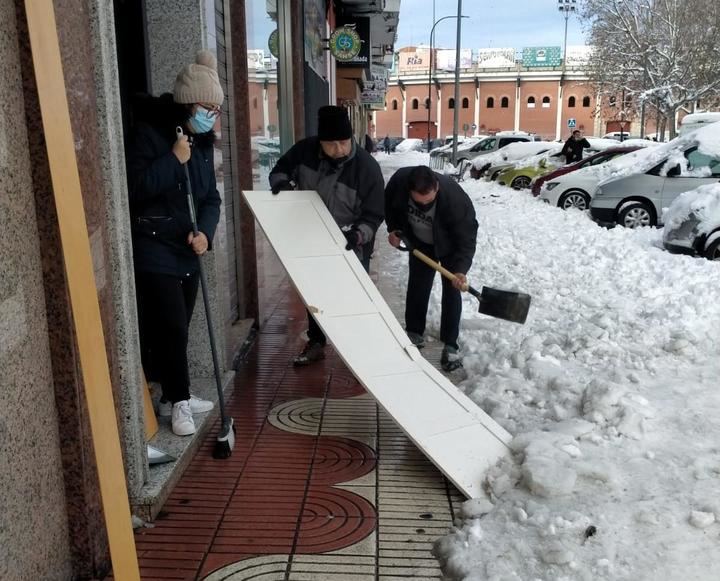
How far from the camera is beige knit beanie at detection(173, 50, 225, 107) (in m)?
3.48

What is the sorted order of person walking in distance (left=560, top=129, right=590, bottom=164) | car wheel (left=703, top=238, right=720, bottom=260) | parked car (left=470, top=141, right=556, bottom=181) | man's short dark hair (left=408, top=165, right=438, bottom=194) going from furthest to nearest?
parked car (left=470, top=141, right=556, bottom=181) → person walking in distance (left=560, top=129, right=590, bottom=164) → car wheel (left=703, top=238, right=720, bottom=260) → man's short dark hair (left=408, top=165, right=438, bottom=194)

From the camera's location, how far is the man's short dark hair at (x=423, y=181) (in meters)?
4.80

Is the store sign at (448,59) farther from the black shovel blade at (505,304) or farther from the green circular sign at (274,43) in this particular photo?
the black shovel blade at (505,304)

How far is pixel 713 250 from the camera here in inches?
360

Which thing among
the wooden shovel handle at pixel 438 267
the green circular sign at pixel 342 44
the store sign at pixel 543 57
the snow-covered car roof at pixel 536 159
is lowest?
the snow-covered car roof at pixel 536 159

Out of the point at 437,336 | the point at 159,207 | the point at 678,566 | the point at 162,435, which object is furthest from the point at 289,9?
the point at 678,566

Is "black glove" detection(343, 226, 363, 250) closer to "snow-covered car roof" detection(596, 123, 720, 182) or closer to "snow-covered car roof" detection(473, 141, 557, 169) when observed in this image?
"snow-covered car roof" detection(596, 123, 720, 182)

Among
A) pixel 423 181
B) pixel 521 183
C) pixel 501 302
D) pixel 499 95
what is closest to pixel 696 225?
pixel 501 302

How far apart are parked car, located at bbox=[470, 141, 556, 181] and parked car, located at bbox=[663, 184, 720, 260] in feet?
45.0

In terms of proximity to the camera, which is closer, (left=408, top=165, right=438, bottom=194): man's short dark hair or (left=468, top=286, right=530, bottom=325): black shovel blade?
(left=408, top=165, right=438, bottom=194): man's short dark hair

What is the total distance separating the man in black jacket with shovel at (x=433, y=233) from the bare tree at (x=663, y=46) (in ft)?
97.3

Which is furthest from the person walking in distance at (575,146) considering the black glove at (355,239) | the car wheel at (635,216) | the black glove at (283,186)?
the black glove at (355,239)

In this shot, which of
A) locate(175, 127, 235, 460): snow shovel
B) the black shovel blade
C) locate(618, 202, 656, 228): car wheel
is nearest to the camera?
locate(175, 127, 235, 460): snow shovel

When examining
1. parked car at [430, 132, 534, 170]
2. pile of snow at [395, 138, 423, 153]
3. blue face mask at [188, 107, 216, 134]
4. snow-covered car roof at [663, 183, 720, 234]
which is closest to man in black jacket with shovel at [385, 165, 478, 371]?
blue face mask at [188, 107, 216, 134]
